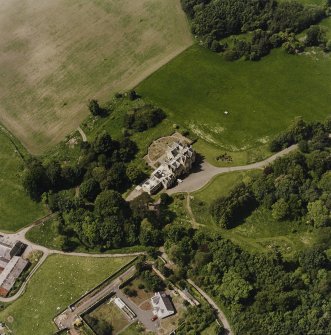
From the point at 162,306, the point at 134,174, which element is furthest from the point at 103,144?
the point at 162,306

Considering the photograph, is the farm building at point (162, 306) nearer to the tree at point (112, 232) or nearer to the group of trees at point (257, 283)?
the group of trees at point (257, 283)

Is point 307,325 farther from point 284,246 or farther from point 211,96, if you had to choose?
point 211,96

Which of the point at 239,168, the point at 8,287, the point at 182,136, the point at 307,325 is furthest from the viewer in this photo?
the point at 182,136

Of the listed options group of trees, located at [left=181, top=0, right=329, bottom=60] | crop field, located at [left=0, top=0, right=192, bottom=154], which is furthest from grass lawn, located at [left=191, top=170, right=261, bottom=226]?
group of trees, located at [left=181, top=0, right=329, bottom=60]

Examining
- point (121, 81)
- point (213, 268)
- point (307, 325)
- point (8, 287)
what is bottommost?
point (307, 325)

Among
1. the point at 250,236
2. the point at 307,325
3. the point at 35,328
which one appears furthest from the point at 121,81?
the point at 307,325

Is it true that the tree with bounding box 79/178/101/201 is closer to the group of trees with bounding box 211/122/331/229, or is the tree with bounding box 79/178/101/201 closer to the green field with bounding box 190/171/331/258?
the green field with bounding box 190/171/331/258

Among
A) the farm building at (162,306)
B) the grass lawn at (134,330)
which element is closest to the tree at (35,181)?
the farm building at (162,306)
